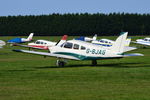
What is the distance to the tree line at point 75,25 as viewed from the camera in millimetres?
133250

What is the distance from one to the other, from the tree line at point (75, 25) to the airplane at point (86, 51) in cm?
10158

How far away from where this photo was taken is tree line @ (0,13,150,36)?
133 m

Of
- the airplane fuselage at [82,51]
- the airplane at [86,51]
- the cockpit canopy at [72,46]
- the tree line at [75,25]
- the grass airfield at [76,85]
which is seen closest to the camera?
the grass airfield at [76,85]

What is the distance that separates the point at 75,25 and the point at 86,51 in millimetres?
106831

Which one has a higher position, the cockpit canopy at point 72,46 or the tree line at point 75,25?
the tree line at point 75,25

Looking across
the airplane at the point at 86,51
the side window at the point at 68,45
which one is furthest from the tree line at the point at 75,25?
the airplane at the point at 86,51

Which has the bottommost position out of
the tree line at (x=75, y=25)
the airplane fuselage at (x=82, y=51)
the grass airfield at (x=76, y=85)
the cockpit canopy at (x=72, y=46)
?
the grass airfield at (x=76, y=85)

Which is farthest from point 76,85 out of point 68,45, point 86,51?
point 68,45

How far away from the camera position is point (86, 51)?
29.7 m

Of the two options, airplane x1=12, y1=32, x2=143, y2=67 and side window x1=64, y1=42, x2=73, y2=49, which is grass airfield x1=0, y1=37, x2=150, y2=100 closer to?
airplane x1=12, y1=32, x2=143, y2=67

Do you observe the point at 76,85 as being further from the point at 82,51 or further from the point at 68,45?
the point at 68,45

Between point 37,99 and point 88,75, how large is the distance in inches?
312

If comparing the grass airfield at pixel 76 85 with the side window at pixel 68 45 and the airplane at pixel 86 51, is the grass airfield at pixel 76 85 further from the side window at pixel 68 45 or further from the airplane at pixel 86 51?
the side window at pixel 68 45

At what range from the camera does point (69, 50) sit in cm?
3033
